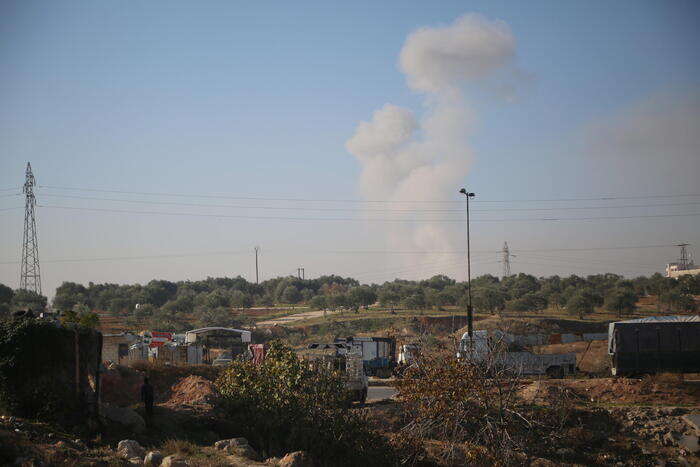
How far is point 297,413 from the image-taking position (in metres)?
A: 20.2

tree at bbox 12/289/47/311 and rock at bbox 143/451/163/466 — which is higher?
tree at bbox 12/289/47/311

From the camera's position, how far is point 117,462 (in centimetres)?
1545

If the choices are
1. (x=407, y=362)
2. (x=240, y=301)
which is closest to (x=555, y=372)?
(x=407, y=362)

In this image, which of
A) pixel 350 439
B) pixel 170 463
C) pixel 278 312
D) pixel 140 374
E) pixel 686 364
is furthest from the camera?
pixel 278 312

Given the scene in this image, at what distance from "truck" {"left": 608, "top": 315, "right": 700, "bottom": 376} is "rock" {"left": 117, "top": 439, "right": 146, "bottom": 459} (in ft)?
75.3

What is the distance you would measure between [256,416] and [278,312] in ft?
258

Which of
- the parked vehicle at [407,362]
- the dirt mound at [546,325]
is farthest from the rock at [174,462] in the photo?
the dirt mound at [546,325]

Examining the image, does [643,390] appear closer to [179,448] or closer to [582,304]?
[179,448]

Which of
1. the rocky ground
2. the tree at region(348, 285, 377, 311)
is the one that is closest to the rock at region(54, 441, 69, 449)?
the rocky ground

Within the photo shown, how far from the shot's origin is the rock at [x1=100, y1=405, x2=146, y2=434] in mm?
19141

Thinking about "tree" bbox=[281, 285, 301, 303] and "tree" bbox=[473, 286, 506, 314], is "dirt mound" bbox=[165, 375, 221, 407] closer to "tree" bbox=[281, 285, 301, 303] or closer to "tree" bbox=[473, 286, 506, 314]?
"tree" bbox=[473, 286, 506, 314]

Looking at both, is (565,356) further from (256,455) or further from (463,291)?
(463,291)

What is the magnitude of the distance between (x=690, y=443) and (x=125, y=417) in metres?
20.3

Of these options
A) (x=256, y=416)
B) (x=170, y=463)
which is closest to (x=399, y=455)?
(x=256, y=416)
